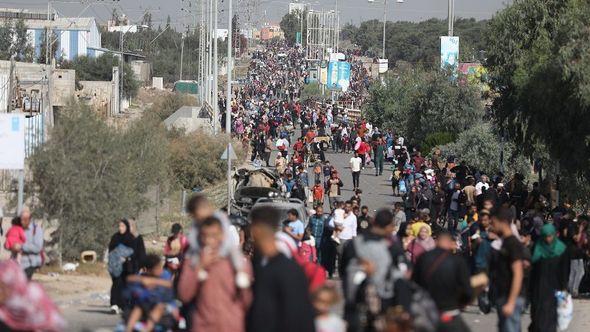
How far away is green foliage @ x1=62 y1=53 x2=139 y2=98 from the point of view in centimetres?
10444

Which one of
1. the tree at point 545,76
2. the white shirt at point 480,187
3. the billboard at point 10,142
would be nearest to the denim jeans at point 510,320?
the billboard at point 10,142

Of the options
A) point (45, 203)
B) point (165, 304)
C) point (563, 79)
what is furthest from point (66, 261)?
point (165, 304)

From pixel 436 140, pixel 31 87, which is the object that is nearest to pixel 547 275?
pixel 436 140

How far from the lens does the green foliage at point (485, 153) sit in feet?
151

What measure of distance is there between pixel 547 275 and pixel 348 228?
9366 millimetres

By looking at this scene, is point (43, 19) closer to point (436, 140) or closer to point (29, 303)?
point (436, 140)

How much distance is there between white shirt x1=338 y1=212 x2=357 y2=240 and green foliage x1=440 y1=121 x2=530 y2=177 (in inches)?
881

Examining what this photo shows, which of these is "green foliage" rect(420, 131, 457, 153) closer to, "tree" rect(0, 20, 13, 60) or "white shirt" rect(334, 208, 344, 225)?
"white shirt" rect(334, 208, 344, 225)

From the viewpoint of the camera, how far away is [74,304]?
19281 millimetres

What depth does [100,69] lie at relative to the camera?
109312 mm

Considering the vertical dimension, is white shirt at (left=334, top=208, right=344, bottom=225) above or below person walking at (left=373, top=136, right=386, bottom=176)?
above

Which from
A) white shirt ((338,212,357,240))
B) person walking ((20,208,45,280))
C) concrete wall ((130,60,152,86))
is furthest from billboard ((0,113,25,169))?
concrete wall ((130,60,152,86))

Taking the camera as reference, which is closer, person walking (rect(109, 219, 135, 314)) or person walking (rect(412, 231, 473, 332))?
person walking (rect(412, 231, 473, 332))

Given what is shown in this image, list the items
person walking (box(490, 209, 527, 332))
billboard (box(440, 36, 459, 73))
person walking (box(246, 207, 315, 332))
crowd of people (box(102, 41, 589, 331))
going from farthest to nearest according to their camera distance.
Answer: billboard (box(440, 36, 459, 73)) → person walking (box(490, 209, 527, 332)) → crowd of people (box(102, 41, 589, 331)) → person walking (box(246, 207, 315, 332))
